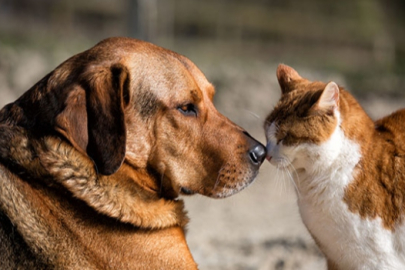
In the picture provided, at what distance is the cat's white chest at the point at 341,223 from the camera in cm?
365

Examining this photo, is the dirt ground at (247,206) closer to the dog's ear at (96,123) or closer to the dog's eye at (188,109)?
the dog's eye at (188,109)

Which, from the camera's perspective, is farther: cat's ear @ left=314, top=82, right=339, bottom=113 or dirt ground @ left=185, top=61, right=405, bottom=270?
dirt ground @ left=185, top=61, right=405, bottom=270

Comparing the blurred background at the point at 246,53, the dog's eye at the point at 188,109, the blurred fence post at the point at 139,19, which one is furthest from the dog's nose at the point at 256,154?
the blurred fence post at the point at 139,19

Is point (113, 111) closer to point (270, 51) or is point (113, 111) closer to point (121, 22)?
point (121, 22)

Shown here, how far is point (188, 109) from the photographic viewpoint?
Result: 3496mm

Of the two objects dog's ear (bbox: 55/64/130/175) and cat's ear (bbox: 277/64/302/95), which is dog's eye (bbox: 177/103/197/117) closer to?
dog's ear (bbox: 55/64/130/175)

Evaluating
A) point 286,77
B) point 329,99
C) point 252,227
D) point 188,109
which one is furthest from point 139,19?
point 188,109

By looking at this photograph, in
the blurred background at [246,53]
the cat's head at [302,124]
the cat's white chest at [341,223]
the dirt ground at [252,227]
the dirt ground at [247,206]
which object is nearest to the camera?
the cat's white chest at [341,223]

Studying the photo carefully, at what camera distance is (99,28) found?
13.8 meters

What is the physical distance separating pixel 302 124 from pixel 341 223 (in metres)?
0.63

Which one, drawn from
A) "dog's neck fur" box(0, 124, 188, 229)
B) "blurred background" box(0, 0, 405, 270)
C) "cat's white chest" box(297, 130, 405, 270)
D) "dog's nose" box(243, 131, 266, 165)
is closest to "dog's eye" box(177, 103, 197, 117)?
"dog's nose" box(243, 131, 266, 165)

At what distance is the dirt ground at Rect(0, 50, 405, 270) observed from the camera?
5289 mm

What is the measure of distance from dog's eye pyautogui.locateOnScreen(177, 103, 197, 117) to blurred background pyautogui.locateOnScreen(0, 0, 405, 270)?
193cm

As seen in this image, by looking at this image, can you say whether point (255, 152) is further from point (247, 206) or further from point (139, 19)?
point (139, 19)
